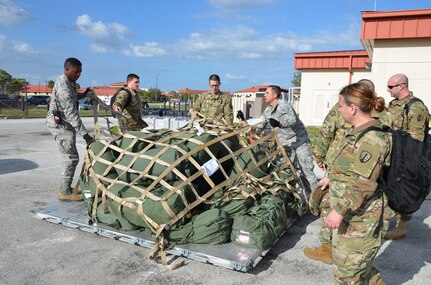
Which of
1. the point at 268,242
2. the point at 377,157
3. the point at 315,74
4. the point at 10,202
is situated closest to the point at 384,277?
the point at 268,242

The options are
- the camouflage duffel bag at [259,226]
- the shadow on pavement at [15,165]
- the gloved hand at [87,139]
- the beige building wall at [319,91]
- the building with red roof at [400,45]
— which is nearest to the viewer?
the camouflage duffel bag at [259,226]

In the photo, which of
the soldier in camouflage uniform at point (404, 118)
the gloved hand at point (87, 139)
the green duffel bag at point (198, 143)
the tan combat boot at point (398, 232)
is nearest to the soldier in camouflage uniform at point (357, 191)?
the green duffel bag at point (198, 143)

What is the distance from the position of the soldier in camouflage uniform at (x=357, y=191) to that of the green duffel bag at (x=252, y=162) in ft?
6.35

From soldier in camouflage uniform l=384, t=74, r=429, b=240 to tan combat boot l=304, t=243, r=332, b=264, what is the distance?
106 centimetres

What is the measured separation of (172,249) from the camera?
138 inches

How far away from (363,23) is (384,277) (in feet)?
29.3

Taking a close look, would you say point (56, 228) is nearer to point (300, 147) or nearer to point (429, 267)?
point (300, 147)

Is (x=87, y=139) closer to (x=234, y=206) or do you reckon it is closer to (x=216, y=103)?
(x=234, y=206)

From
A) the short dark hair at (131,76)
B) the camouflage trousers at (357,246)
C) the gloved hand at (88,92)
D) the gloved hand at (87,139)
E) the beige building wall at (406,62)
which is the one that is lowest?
the camouflage trousers at (357,246)

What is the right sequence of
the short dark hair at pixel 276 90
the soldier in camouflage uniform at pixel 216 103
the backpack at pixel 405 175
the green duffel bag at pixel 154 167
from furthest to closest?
the soldier in camouflage uniform at pixel 216 103 < the short dark hair at pixel 276 90 < the green duffel bag at pixel 154 167 < the backpack at pixel 405 175

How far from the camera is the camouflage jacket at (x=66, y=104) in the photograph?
4824 millimetres

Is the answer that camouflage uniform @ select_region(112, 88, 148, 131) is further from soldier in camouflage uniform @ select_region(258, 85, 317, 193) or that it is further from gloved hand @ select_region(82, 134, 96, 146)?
soldier in camouflage uniform @ select_region(258, 85, 317, 193)

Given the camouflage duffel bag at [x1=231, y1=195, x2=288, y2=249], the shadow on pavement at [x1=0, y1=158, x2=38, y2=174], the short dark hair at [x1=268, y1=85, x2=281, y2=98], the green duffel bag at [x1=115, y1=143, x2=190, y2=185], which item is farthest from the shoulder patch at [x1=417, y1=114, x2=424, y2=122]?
the shadow on pavement at [x1=0, y1=158, x2=38, y2=174]

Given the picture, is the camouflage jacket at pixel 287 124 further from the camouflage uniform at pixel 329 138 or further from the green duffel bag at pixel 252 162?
the camouflage uniform at pixel 329 138
